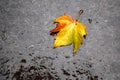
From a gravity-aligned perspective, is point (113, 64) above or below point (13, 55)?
below

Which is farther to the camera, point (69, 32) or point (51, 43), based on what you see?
point (51, 43)

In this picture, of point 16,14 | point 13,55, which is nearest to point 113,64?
point 13,55

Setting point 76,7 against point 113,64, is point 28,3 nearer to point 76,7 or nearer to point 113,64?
point 76,7

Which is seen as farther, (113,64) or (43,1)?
(43,1)
